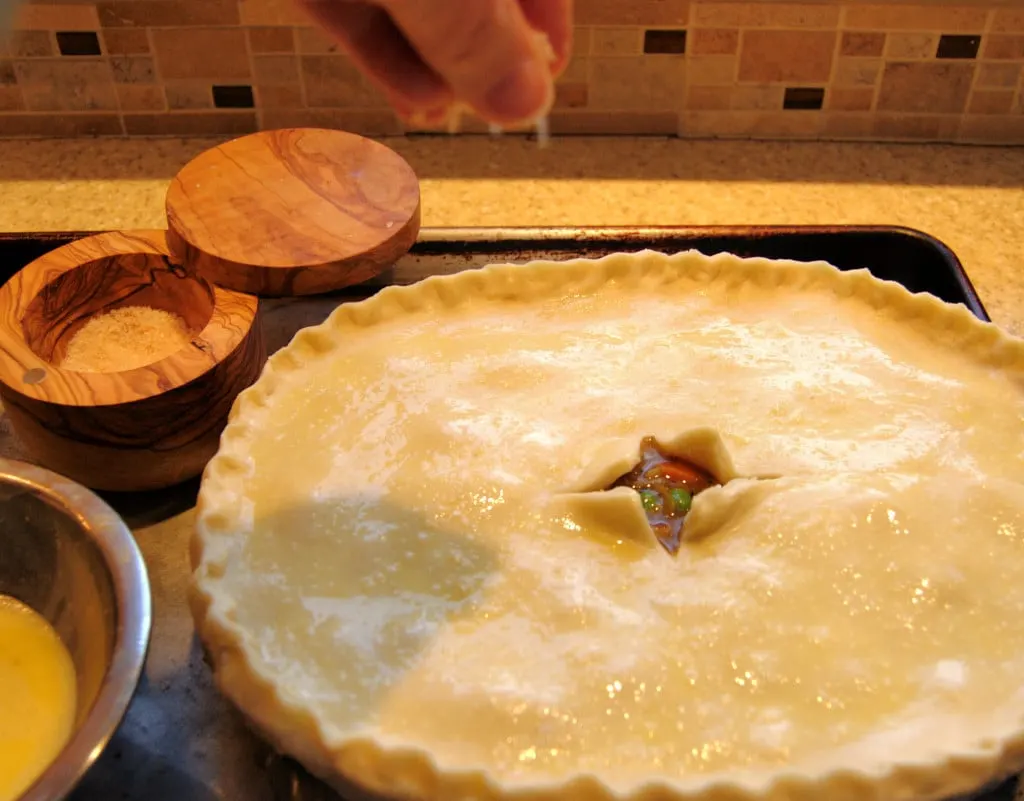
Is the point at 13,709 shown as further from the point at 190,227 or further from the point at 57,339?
the point at 190,227

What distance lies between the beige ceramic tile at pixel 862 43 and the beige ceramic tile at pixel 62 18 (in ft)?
3.79

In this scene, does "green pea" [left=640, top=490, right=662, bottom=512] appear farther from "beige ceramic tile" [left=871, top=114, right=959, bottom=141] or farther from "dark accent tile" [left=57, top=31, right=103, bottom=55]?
"dark accent tile" [left=57, top=31, right=103, bottom=55]

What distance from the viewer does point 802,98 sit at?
1.67 meters

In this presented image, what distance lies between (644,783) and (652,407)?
414 millimetres

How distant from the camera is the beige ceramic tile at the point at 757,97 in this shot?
5.44 ft

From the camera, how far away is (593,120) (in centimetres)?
172

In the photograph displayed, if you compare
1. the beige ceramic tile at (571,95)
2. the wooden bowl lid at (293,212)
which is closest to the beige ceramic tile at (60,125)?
the wooden bowl lid at (293,212)

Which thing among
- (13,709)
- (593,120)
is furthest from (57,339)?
(593,120)

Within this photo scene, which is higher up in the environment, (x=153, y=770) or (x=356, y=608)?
(x=356, y=608)

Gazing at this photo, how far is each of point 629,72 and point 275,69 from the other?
57cm

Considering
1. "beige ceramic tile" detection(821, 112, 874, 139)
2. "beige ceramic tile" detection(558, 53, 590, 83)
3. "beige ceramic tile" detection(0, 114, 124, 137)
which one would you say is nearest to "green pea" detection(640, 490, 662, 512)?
"beige ceramic tile" detection(558, 53, 590, 83)

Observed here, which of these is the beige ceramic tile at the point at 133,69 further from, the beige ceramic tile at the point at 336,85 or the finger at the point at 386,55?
the finger at the point at 386,55

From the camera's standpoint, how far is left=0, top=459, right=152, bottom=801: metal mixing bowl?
707mm

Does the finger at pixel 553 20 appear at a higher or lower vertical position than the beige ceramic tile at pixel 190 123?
higher
